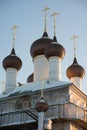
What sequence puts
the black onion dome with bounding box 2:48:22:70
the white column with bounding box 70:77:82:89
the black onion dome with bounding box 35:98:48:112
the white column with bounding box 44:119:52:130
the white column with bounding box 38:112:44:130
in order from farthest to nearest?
the white column with bounding box 70:77:82:89, the black onion dome with bounding box 2:48:22:70, the black onion dome with bounding box 35:98:48:112, the white column with bounding box 38:112:44:130, the white column with bounding box 44:119:52:130

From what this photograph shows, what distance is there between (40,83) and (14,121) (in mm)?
3826

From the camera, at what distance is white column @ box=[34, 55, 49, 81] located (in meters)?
30.4

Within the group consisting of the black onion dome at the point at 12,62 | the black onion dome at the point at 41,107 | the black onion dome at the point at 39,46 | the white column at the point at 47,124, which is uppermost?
the black onion dome at the point at 39,46

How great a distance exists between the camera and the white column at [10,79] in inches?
1210

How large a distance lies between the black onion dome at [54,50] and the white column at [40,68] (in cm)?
140

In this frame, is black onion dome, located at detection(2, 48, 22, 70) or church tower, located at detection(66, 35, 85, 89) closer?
black onion dome, located at detection(2, 48, 22, 70)

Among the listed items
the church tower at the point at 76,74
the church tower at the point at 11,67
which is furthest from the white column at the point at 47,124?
the church tower at the point at 76,74

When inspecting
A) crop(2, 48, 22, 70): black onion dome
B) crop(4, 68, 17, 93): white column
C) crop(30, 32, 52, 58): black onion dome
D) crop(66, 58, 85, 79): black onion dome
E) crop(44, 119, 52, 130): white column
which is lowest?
crop(44, 119, 52, 130): white column

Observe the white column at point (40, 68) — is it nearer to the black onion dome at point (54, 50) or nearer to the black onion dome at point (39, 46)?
the black onion dome at point (39, 46)

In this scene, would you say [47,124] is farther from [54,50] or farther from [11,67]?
[11,67]

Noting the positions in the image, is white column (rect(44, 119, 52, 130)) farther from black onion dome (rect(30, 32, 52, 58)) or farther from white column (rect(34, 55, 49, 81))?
black onion dome (rect(30, 32, 52, 58))

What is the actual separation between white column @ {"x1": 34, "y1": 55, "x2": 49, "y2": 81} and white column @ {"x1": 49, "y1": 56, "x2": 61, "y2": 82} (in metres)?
1.15

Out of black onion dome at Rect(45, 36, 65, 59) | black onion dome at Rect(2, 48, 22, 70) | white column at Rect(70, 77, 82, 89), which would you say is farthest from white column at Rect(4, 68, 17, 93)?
white column at Rect(70, 77, 82, 89)

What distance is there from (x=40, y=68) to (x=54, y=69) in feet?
5.95
